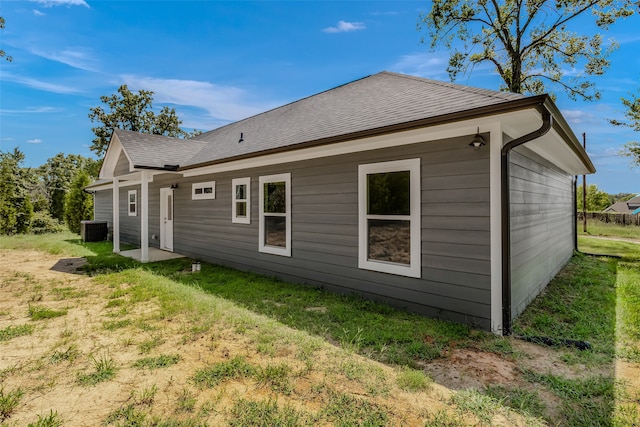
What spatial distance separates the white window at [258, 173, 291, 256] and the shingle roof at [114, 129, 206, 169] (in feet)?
12.4

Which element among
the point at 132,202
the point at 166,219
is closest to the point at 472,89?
the point at 166,219

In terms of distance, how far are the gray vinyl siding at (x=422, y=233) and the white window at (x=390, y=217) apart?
4.2 inches

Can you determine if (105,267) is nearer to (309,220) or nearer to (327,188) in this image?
(309,220)

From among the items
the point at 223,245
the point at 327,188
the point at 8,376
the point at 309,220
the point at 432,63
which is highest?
the point at 432,63

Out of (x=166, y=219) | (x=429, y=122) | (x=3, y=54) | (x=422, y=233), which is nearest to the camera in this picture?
(x=429, y=122)

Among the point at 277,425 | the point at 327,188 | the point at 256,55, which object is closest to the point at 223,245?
the point at 327,188

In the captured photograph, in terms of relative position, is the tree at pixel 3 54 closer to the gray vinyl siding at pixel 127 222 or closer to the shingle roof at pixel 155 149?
the shingle roof at pixel 155 149

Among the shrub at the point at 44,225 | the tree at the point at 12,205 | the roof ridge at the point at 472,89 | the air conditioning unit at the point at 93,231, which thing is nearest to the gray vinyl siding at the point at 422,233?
the roof ridge at the point at 472,89

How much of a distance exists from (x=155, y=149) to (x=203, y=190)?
243 centimetres

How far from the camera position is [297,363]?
9.58 feet

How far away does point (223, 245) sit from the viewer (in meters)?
7.88

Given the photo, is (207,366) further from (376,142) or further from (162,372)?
(376,142)

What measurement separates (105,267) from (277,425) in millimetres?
7704

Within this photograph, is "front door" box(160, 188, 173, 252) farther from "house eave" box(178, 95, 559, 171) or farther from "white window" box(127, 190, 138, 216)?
"house eave" box(178, 95, 559, 171)
